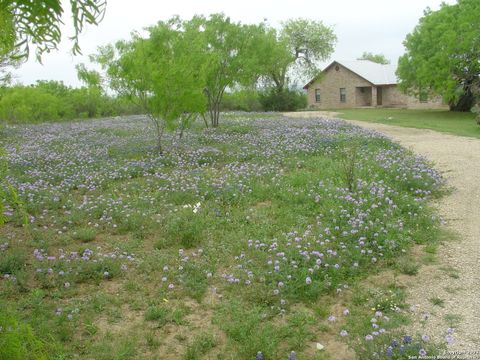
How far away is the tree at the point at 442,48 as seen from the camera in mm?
27156

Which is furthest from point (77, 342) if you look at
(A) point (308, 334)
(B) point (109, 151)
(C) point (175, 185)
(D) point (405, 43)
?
(D) point (405, 43)

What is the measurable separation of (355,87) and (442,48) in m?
20.6

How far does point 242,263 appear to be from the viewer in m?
5.99

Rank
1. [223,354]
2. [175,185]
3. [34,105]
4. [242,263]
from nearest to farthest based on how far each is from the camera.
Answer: [223,354], [242,263], [175,185], [34,105]

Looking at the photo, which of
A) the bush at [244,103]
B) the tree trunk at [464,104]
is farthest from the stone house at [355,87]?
the bush at [244,103]

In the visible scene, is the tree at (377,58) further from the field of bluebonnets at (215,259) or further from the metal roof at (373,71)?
the field of bluebonnets at (215,259)

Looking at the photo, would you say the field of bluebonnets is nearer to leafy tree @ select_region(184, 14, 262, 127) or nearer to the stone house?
leafy tree @ select_region(184, 14, 262, 127)

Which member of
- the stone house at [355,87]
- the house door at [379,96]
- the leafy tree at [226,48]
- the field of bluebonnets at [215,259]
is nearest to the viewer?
the field of bluebonnets at [215,259]

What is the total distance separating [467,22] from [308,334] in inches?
1166

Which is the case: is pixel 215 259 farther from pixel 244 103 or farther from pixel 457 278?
pixel 244 103

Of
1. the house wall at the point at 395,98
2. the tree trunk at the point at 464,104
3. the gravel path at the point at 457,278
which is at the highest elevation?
the house wall at the point at 395,98

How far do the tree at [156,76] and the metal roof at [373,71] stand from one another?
37.6 metres

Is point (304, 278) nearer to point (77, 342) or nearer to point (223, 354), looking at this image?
point (223, 354)

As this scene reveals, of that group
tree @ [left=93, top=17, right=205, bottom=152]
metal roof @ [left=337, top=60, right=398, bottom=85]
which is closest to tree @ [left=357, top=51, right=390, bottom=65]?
metal roof @ [left=337, top=60, right=398, bottom=85]
